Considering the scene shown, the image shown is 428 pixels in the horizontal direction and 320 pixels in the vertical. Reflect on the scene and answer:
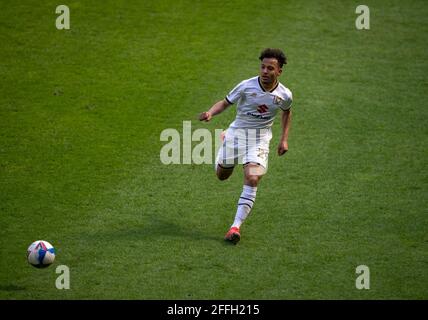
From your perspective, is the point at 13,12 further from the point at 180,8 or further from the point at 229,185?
the point at 229,185

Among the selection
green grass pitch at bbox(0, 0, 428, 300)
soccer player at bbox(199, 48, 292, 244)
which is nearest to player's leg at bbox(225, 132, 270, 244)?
soccer player at bbox(199, 48, 292, 244)

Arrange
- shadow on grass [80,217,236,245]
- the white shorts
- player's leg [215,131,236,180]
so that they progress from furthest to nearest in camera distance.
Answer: player's leg [215,131,236,180] < the white shorts < shadow on grass [80,217,236,245]

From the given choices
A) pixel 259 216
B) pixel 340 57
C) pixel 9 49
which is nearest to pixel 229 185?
pixel 259 216

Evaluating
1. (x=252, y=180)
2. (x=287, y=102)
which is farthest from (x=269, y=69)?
(x=252, y=180)

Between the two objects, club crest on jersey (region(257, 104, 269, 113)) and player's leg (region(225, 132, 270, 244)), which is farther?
club crest on jersey (region(257, 104, 269, 113))

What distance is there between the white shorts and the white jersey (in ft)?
0.34

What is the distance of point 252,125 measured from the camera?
8.46 meters

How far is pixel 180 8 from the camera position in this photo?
14594mm

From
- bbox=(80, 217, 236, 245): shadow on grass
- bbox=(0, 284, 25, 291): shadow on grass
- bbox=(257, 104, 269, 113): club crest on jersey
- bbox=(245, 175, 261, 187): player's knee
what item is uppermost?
bbox=(257, 104, 269, 113): club crest on jersey

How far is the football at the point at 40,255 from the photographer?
7.04m

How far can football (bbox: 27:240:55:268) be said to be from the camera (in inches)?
277

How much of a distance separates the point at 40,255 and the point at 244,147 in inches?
108

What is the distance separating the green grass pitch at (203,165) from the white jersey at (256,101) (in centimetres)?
120

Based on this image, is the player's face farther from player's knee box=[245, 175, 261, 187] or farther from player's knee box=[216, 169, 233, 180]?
player's knee box=[216, 169, 233, 180]
